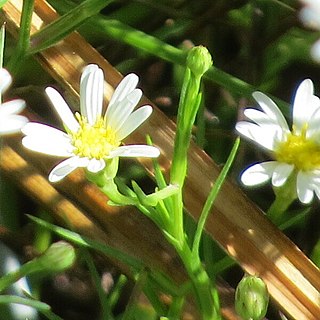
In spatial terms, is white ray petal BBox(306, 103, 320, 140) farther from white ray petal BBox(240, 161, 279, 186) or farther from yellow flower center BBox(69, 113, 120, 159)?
yellow flower center BBox(69, 113, 120, 159)

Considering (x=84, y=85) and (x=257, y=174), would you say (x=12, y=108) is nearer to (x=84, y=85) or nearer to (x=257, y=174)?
(x=84, y=85)

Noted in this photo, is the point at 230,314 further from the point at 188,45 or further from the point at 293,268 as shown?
the point at 188,45

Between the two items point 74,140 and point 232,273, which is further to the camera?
point 232,273

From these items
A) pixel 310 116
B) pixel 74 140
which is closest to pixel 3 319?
pixel 74 140

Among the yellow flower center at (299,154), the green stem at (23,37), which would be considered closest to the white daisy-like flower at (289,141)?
the yellow flower center at (299,154)

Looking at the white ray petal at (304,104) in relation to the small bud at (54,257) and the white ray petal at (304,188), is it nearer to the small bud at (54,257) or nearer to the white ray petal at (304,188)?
the white ray petal at (304,188)
